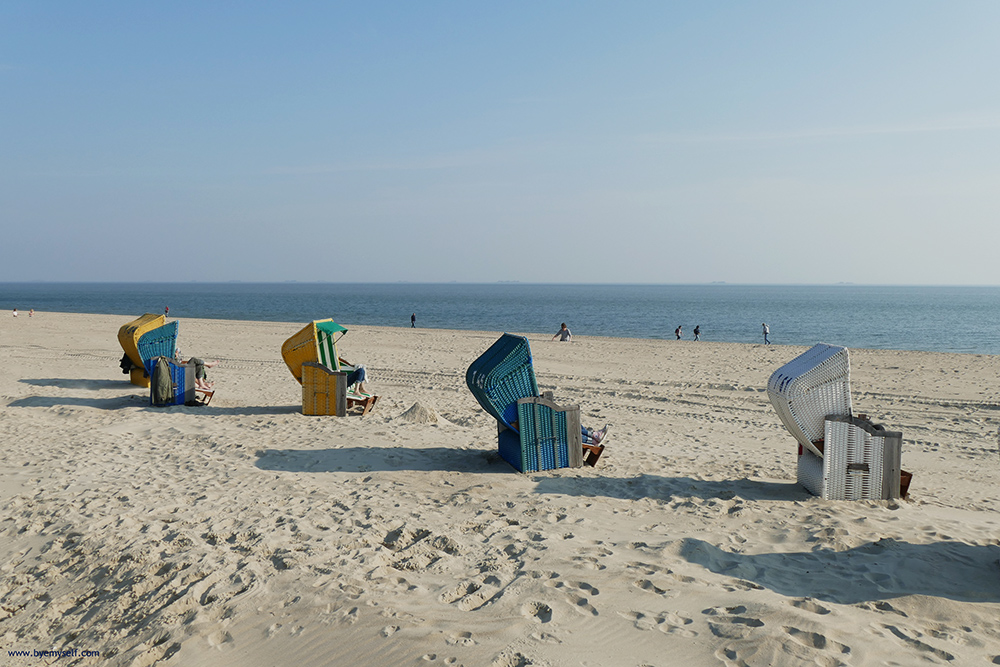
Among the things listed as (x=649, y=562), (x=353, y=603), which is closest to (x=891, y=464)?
(x=649, y=562)

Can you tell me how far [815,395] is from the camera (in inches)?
271

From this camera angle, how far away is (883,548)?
18.2 ft

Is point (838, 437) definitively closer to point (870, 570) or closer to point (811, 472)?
point (811, 472)

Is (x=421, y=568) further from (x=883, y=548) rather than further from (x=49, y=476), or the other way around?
(x=49, y=476)

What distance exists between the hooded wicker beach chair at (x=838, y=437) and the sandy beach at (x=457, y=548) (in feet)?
0.83

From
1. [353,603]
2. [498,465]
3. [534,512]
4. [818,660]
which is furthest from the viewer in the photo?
[498,465]

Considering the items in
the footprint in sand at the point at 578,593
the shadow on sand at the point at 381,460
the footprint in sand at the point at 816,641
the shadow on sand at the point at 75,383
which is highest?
the footprint in sand at the point at 816,641

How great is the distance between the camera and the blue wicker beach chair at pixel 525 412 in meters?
7.86

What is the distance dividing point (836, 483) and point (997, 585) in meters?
2.00

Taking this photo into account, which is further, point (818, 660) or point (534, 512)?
point (534, 512)

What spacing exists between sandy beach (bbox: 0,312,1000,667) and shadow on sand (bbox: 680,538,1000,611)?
2 centimetres

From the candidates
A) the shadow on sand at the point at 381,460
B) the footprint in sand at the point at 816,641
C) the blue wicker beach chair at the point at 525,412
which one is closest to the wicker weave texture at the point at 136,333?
the shadow on sand at the point at 381,460

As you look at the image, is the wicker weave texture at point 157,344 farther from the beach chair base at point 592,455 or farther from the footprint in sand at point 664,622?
the footprint in sand at point 664,622

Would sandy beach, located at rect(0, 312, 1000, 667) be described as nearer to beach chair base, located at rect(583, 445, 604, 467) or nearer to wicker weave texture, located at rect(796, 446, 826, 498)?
wicker weave texture, located at rect(796, 446, 826, 498)
